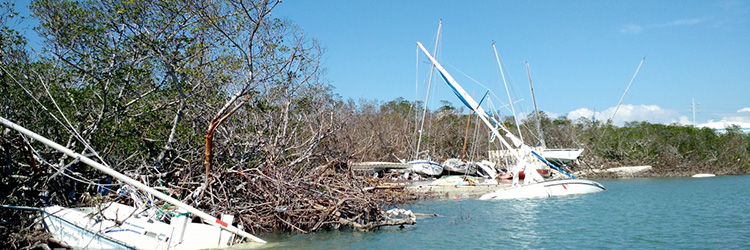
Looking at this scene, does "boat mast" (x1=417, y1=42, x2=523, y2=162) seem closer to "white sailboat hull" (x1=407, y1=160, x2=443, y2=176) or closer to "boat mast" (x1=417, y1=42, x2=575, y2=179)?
"boat mast" (x1=417, y1=42, x2=575, y2=179)

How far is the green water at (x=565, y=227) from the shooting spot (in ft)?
45.1

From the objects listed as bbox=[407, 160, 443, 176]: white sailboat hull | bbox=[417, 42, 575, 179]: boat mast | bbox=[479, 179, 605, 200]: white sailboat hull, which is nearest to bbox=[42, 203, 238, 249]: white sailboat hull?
bbox=[479, 179, 605, 200]: white sailboat hull

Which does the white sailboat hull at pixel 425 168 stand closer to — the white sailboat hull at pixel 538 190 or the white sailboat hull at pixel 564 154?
the white sailboat hull at pixel 564 154

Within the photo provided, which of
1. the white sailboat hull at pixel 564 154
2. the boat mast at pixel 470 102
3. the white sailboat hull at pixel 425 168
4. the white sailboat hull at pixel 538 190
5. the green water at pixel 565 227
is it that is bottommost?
the green water at pixel 565 227

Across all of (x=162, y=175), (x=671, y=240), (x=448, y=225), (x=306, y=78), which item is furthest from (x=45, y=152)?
(x=671, y=240)

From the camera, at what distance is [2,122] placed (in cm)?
1040

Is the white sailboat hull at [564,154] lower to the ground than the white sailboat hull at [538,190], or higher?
higher

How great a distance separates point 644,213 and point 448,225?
7735 mm

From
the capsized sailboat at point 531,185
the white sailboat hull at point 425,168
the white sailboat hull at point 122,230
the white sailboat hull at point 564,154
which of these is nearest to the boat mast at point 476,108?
the capsized sailboat at point 531,185

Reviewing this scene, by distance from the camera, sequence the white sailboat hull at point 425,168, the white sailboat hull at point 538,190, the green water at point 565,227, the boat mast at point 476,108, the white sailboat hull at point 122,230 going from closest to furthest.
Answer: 1. the white sailboat hull at point 122,230
2. the green water at point 565,227
3. the white sailboat hull at point 538,190
4. the boat mast at point 476,108
5. the white sailboat hull at point 425,168

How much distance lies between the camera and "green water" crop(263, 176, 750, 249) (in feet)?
45.1

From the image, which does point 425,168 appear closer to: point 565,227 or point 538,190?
point 538,190

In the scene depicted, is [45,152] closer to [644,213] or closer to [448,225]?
[448,225]

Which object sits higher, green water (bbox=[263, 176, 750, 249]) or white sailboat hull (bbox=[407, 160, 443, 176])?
white sailboat hull (bbox=[407, 160, 443, 176])
